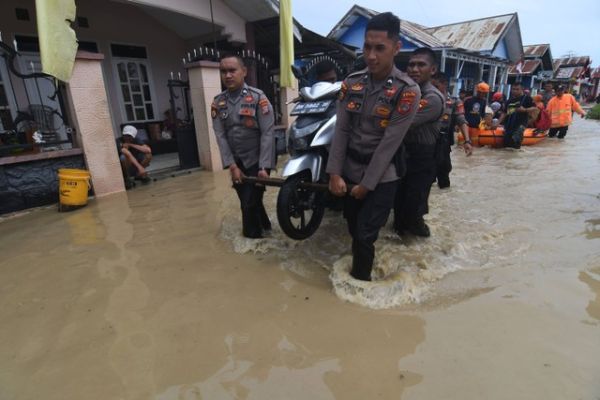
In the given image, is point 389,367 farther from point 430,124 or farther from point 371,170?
point 430,124

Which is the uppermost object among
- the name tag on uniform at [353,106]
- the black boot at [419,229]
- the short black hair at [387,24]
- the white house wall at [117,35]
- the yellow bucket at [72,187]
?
the white house wall at [117,35]

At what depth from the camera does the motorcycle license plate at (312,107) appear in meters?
3.08

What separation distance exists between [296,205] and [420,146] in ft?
4.22

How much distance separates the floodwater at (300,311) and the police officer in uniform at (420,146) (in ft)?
0.94

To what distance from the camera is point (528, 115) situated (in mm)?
8633

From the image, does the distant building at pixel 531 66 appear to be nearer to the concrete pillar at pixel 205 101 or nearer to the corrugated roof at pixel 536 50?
the corrugated roof at pixel 536 50

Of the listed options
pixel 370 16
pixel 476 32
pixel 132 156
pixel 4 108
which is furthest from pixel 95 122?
pixel 476 32

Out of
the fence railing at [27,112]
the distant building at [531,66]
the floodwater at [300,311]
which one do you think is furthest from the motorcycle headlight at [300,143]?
the distant building at [531,66]

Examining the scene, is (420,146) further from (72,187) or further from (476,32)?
(476,32)

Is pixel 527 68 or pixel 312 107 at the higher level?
pixel 527 68

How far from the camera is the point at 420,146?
330cm

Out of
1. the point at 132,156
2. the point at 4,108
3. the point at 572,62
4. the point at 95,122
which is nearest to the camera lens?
the point at 95,122

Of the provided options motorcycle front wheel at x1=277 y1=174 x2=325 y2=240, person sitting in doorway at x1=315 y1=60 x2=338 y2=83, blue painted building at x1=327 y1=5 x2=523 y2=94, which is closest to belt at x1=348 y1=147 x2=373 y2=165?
motorcycle front wheel at x1=277 y1=174 x2=325 y2=240

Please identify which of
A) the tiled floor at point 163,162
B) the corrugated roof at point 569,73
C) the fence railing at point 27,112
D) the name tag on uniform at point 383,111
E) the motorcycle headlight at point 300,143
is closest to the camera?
the name tag on uniform at point 383,111
